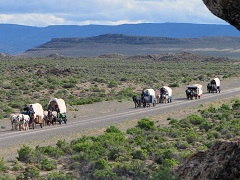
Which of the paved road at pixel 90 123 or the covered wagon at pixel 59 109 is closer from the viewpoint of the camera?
the paved road at pixel 90 123

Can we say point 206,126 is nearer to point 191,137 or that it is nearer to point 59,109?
point 191,137

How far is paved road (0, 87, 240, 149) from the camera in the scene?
2567 centimetres

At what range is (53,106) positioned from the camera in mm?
32844

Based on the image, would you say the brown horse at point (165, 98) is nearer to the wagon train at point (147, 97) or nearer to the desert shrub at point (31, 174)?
the wagon train at point (147, 97)

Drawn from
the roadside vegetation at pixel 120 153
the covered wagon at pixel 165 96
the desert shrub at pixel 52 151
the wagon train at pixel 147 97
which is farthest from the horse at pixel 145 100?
the desert shrub at pixel 52 151

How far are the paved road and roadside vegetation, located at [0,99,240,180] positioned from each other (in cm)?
290

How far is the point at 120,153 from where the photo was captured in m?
20.2

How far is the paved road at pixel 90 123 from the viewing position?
84.2 feet

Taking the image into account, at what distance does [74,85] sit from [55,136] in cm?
3290

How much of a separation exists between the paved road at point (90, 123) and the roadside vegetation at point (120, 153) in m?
2.90

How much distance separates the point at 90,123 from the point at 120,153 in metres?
11.8

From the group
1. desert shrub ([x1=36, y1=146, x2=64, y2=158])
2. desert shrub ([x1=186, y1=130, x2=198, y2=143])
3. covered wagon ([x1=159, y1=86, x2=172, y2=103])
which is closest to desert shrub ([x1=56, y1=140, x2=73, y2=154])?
desert shrub ([x1=36, y1=146, x2=64, y2=158])

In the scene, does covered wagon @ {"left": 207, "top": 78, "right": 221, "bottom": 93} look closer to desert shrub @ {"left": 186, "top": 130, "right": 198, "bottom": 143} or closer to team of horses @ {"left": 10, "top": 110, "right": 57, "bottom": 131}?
team of horses @ {"left": 10, "top": 110, "right": 57, "bottom": 131}

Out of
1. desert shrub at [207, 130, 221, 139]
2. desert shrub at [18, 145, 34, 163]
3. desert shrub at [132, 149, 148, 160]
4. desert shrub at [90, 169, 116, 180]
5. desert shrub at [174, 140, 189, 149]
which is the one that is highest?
desert shrub at [90, 169, 116, 180]
